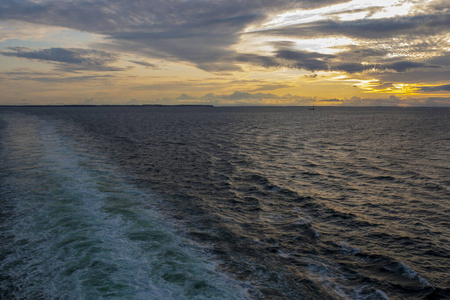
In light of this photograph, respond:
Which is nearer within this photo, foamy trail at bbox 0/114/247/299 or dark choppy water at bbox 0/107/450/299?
foamy trail at bbox 0/114/247/299

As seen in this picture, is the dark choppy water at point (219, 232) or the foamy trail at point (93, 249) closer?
the foamy trail at point (93, 249)

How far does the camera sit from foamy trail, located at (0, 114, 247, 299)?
8.83 meters

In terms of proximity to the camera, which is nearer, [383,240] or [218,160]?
[383,240]

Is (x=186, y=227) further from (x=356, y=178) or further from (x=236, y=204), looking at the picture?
(x=356, y=178)

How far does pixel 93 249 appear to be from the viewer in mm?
11062

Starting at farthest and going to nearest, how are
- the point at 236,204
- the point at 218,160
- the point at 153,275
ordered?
the point at 218,160 → the point at 236,204 → the point at 153,275

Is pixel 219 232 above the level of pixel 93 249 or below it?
below

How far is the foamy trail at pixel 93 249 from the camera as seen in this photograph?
29.0ft

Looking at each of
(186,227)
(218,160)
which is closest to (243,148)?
(218,160)

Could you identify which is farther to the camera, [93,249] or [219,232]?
[219,232]

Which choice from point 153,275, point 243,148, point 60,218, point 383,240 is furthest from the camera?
point 243,148

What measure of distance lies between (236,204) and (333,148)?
95.3 ft

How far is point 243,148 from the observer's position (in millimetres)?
40281

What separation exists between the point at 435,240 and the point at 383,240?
2304mm
